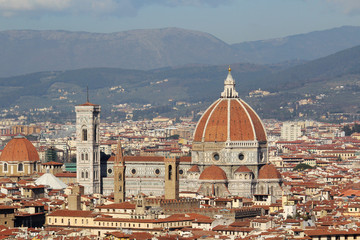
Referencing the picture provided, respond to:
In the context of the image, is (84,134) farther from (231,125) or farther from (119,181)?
(119,181)

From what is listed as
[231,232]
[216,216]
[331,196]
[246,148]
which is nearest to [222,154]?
[246,148]

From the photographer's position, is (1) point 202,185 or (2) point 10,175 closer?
(1) point 202,185

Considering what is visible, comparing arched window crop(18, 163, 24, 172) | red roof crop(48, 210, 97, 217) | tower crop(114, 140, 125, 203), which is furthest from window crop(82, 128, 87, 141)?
red roof crop(48, 210, 97, 217)

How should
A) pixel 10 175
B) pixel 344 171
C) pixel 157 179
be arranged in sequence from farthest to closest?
pixel 344 171 → pixel 10 175 → pixel 157 179

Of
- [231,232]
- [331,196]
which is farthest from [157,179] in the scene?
[231,232]

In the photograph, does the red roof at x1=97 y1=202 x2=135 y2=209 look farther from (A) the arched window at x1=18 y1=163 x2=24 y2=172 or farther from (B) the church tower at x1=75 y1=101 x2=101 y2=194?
(A) the arched window at x1=18 y1=163 x2=24 y2=172

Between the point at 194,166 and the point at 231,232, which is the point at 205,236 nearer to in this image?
the point at 231,232

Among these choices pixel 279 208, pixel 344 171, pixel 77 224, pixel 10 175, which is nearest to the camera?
pixel 77 224
